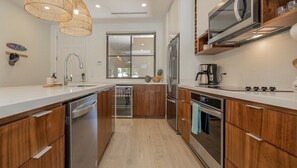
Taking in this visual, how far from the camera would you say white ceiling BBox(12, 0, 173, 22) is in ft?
13.3

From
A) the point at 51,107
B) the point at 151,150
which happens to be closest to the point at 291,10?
the point at 51,107

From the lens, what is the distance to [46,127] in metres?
0.96

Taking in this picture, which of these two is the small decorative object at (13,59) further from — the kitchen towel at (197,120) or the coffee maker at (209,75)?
the kitchen towel at (197,120)

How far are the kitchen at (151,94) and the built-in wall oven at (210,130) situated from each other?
0.06 feet

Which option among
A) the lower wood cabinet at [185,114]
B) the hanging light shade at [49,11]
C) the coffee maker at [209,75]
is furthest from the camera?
the coffee maker at [209,75]

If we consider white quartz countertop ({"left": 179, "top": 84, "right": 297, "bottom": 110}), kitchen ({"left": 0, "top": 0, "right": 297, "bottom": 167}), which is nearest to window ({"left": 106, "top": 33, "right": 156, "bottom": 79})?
→ kitchen ({"left": 0, "top": 0, "right": 297, "bottom": 167})

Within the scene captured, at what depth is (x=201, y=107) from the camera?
2.04 meters

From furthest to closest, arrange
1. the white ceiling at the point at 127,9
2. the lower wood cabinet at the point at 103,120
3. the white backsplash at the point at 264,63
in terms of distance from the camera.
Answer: the white ceiling at the point at 127,9 < the lower wood cabinet at the point at 103,120 < the white backsplash at the point at 264,63

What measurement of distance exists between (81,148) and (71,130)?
0.24 metres

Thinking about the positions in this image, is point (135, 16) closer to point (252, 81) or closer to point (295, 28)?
point (252, 81)

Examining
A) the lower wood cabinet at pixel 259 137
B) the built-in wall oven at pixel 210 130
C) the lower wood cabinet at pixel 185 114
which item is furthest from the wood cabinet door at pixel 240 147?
the lower wood cabinet at pixel 185 114

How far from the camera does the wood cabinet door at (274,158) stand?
86cm

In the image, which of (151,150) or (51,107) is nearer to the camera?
(51,107)

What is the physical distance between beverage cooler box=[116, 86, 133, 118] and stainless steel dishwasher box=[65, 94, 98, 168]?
3006 millimetres
